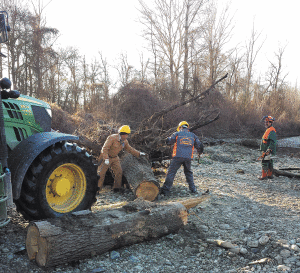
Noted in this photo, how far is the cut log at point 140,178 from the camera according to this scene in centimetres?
578

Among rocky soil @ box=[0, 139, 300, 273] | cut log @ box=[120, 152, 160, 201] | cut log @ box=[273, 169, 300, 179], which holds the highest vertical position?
cut log @ box=[120, 152, 160, 201]

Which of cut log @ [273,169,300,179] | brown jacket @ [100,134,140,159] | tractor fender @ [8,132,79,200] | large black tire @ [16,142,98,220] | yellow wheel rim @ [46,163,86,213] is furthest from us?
cut log @ [273,169,300,179]

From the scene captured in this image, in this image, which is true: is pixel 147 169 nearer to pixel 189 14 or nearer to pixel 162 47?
pixel 162 47

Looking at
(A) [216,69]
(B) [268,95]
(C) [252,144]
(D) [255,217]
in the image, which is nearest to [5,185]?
(D) [255,217]

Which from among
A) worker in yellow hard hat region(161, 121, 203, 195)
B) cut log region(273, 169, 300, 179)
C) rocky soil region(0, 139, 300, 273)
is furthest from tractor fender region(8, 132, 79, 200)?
cut log region(273, 169, 300, 179)

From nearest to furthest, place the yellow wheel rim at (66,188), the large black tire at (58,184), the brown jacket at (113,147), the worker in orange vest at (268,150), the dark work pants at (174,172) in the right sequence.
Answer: the large black tire at (58,184)
the yellow wheel rim at (66,188)
the brown jacket at (113,147)
the dark work pants at (174,172)
the worker in orange vest at (268,150)

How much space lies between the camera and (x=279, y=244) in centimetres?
362

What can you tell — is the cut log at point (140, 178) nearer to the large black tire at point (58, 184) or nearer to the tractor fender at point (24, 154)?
the large black tire at point (58, 184)

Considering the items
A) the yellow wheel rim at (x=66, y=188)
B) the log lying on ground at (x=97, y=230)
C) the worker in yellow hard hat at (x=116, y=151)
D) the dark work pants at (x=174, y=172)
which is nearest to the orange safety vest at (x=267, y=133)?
the dark work pants at (x=174, y=172)

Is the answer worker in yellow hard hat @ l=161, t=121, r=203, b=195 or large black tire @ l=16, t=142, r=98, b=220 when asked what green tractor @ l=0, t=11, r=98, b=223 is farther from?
worker in yellow hard hat @ l=161, t=121, r=203, b=195

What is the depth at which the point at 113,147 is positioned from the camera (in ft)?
20.7

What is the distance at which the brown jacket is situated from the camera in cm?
615

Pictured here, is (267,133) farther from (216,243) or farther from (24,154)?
(24,154)

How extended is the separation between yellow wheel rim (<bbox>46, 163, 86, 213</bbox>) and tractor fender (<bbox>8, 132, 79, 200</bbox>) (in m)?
0.40
